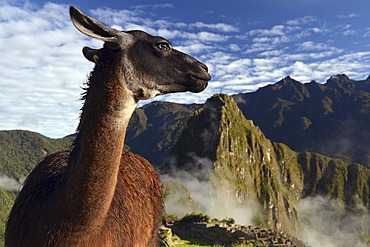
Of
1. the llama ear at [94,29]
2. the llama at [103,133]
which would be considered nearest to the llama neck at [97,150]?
the llama at [103,133]

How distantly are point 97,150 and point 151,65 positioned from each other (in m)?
1.13

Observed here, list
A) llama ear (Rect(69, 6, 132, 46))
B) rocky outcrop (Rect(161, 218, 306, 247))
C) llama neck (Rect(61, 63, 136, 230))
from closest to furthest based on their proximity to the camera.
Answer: llama ear (Rect(69, 6, 132, 46))
llama neck (Rect(61, 63, 136, 230))
rocky outcrop (Rect(161, 218, 306, 247))

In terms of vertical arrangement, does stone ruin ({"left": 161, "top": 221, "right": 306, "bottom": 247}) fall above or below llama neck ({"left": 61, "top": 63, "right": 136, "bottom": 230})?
below

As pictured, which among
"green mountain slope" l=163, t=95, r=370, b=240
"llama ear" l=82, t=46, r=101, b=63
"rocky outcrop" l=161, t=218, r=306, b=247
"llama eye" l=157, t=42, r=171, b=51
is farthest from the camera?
"green mountain slope" l=163, t=95, r=370, b=240

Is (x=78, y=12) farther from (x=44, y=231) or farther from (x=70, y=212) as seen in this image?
(x=44, y=231)

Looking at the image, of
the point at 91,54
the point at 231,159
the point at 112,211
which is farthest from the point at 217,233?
the point at 231,159

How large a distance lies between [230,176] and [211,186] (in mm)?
12392

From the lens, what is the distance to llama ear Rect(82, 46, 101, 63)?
4098mm

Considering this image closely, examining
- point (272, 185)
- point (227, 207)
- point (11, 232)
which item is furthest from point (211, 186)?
point (11, 232)

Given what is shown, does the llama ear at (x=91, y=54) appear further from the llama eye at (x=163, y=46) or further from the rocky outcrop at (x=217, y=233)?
the rocky outcrop at (x=217, y=233)

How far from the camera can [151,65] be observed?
13.9ft

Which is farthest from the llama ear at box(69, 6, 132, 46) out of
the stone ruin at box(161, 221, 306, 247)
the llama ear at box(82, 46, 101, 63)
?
the stone ruin at box(161, 221, 306, 247)

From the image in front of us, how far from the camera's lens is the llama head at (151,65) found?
4102mm

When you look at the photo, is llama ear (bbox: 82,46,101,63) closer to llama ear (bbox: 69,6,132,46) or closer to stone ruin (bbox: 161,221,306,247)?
llama ear (bbox: 69,6,132,46)
